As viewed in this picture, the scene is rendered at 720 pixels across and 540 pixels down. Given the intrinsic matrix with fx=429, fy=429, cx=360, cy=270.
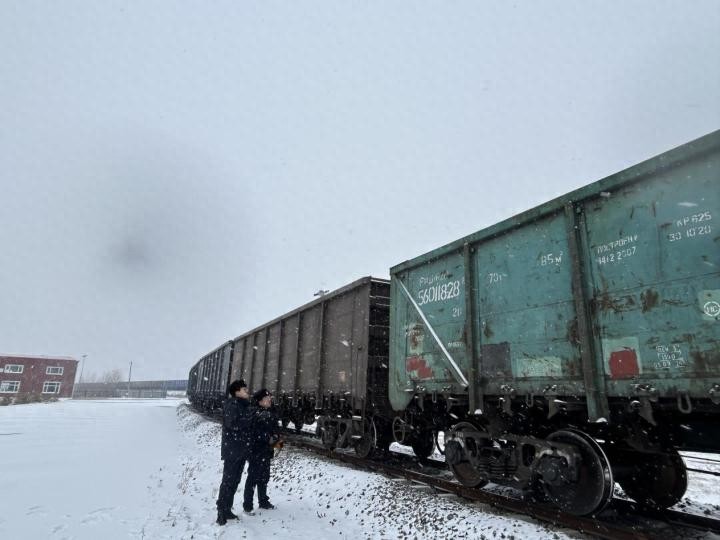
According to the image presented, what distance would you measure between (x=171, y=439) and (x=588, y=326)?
47.9 ft

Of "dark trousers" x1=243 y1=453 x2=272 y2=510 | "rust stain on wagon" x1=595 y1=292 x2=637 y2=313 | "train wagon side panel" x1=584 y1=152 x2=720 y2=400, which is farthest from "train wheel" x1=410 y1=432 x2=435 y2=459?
"rust stain on wagon" x1=595 y1=292 x2=637 y2=313

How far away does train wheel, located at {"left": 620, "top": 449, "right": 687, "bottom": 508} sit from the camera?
4656mm

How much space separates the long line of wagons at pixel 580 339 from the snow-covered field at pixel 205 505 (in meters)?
0.80

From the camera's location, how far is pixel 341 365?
30.4 ft

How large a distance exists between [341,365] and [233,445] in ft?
13.0

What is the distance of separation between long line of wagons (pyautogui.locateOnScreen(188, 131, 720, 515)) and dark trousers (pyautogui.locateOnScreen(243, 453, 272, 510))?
7.49 feet

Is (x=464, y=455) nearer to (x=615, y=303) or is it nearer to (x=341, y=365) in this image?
(x=615, y=303)

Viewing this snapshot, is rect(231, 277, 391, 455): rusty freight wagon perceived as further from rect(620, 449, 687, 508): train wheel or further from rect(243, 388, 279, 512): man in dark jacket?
rect(620, 449, 687, 508): train wheel

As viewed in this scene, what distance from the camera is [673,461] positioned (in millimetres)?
4676

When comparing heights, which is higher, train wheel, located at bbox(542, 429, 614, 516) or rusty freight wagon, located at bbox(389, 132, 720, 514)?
rusty freight wagon, located at bbox(389, 132, 720, 514)

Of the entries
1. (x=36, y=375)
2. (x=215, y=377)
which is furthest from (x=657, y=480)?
(x=36, y=375)

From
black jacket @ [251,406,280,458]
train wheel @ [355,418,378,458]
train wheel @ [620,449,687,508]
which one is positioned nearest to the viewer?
train wheel @ [620,449,687,508]

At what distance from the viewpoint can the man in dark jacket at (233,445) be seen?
529cm

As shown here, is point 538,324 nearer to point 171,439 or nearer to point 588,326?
point 588,326
